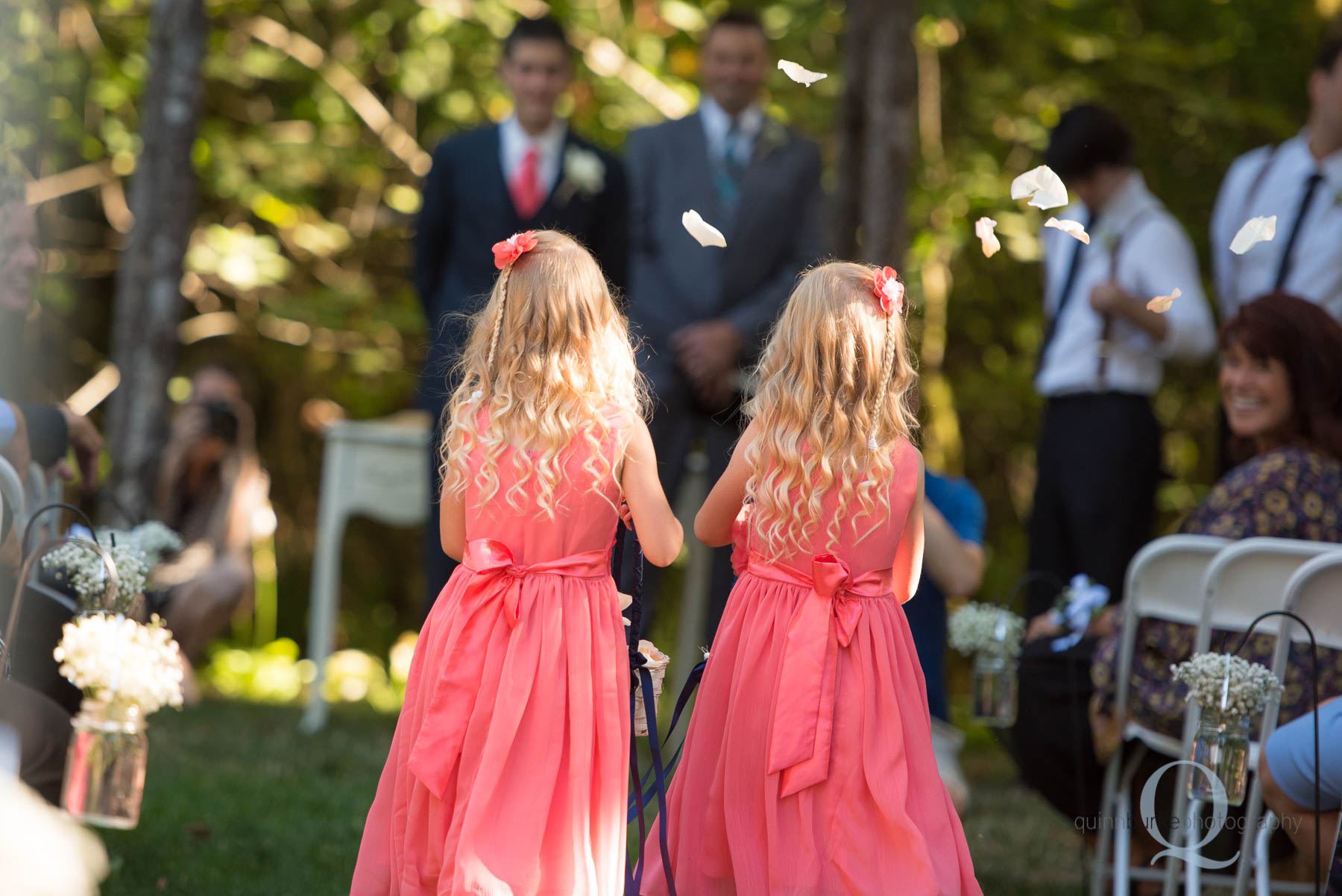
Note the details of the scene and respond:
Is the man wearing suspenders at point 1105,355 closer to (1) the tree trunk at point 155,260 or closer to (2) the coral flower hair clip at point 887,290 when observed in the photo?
(2) the coral flower hair clip at point 887,290

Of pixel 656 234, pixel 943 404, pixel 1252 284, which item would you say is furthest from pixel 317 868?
pixel 943 404

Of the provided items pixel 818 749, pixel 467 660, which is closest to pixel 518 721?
pixel 467 660

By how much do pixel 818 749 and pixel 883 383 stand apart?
69 centimetres

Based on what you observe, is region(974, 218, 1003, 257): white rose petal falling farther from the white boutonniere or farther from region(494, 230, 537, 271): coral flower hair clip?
the white boutonniere

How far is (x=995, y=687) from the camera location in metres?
3.02

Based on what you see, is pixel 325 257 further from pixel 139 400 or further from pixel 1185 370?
pixel 1185 370

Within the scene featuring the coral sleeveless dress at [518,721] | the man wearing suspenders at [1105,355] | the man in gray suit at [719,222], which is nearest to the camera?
the coral sleeveless dress at [518,721]

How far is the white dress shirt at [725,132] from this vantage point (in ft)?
14.2

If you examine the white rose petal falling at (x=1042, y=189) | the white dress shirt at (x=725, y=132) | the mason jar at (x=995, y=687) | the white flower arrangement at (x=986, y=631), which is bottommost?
the mason jar at (x=995, y=687)

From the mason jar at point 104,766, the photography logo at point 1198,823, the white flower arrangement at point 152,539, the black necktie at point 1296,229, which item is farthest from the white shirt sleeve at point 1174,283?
the mason jar at point 104,766

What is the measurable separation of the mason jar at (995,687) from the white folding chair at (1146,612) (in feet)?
0.80

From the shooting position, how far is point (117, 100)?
22.1 ft

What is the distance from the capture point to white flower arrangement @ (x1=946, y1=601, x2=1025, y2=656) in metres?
2.97

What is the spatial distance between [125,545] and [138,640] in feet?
1.30
